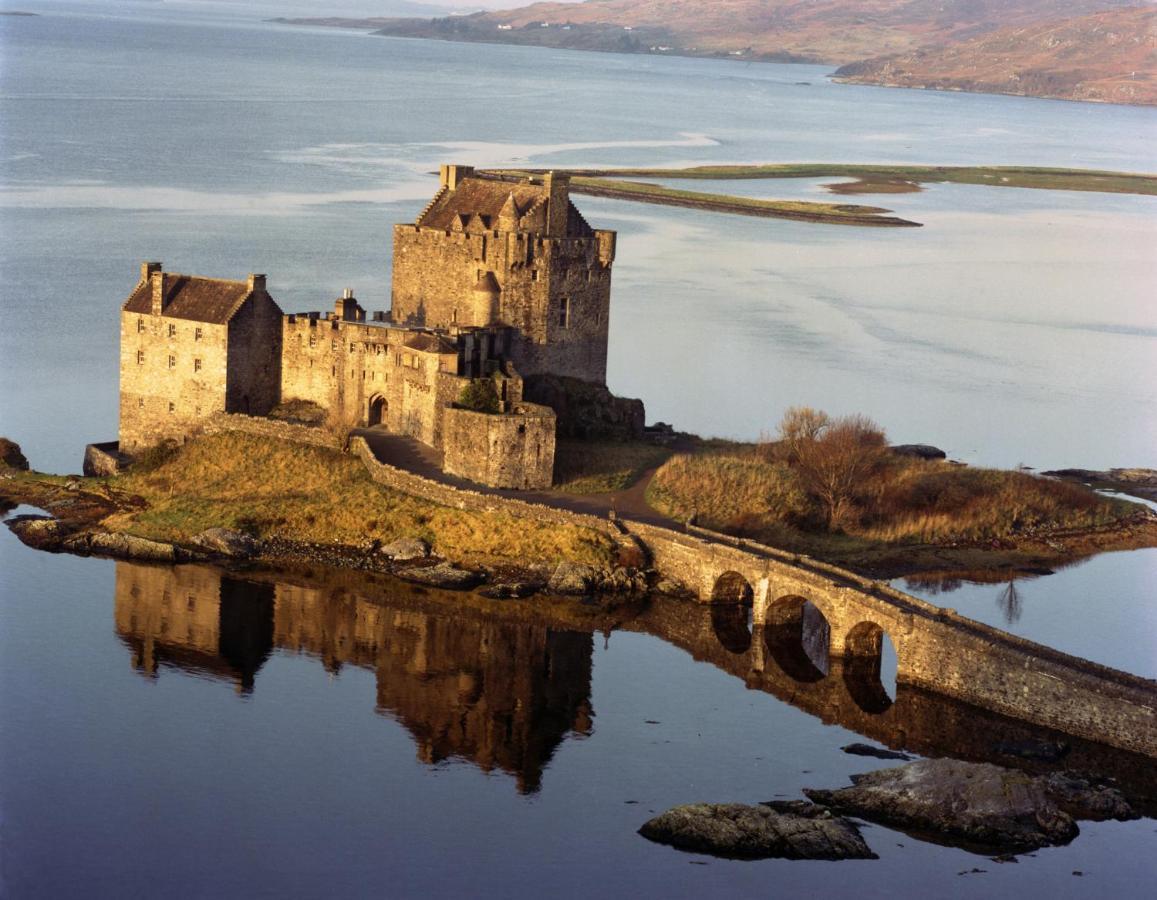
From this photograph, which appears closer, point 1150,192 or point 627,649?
point 627,649

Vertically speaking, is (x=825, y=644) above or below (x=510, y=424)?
below

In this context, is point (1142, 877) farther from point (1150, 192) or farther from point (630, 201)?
point (1150, 192)

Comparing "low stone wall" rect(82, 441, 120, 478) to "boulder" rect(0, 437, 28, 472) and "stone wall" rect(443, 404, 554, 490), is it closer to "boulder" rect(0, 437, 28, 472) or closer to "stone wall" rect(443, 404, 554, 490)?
"boulder" rect(0, 437, 28, 472)

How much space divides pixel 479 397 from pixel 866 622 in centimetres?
1504

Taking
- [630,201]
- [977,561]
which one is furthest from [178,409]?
[630,201]

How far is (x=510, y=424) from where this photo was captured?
56062mm

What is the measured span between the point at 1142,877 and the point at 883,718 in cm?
898

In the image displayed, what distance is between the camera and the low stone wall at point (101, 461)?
61031 millimetres

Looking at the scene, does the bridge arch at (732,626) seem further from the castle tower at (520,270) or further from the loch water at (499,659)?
the castle tower at (520,270)

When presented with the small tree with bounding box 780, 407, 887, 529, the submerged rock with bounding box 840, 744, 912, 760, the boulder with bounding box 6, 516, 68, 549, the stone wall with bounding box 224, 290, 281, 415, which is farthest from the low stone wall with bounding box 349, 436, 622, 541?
the submerged rock with bounding box 840, 744, 912, 760

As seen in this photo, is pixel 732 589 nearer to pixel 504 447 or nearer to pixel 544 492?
pixel 544 492

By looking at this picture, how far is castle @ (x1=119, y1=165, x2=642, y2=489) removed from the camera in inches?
2386

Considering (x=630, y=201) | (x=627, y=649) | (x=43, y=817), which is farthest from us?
(x=630, y=201)

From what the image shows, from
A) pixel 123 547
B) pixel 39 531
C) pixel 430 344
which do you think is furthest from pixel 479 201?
pixel 39 531
